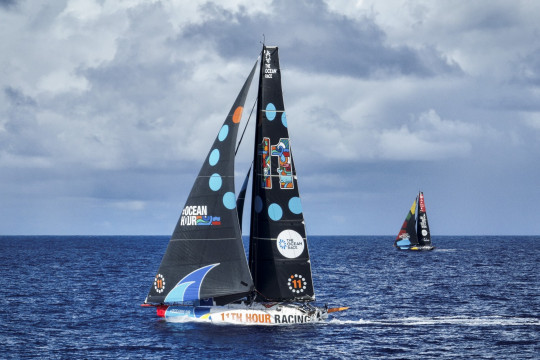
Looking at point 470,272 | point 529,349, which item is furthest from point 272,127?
point 470,272

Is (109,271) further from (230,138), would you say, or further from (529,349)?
(529,349)

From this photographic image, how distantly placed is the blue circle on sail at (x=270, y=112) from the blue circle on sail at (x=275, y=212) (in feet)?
16.2

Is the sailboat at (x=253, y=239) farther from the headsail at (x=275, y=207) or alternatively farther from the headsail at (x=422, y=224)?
the headsail at (x=422, y=224)

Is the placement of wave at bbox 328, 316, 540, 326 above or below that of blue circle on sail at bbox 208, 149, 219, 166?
below

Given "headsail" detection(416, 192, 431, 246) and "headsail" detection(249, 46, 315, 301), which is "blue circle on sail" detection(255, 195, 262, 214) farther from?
"headsail" detection(416, 192, 431, 246)

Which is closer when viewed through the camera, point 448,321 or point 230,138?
point 230,138

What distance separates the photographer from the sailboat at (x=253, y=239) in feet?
124

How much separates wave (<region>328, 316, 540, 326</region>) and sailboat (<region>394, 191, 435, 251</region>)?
77.2 meters

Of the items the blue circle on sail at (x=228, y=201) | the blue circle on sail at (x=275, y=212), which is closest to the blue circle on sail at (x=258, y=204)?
the blue circle on sail at (x=275, y=212)

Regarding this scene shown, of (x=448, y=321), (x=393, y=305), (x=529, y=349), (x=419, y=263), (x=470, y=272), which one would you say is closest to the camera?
(x=529, y=349)

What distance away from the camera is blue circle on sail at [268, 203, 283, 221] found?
126ft

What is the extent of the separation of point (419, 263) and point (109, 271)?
47.9 m

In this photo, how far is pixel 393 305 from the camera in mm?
54156

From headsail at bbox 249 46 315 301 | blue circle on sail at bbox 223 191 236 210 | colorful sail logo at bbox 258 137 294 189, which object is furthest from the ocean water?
colorful sail logo at bbox 258 137 294 189
